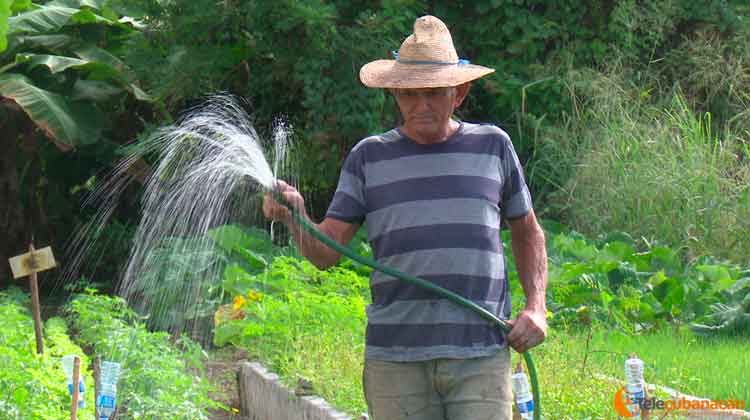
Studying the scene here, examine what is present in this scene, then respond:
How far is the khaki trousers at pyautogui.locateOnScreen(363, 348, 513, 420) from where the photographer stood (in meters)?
3.75

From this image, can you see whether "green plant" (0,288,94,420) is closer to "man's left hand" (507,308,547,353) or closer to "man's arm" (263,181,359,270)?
"man's arm" (263,181,359,270)

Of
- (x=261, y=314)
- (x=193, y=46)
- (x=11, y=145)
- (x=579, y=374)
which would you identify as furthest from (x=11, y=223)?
(x=579, y=374)

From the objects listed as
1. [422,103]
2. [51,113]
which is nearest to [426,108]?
[422,103]

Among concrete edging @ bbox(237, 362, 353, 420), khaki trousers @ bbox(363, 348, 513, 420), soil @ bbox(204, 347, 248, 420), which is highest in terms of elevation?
khaki trousers @ bbox(363, 348, 513, 420)

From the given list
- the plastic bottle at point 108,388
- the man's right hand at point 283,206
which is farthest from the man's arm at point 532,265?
the plastic bottle at point 108,388

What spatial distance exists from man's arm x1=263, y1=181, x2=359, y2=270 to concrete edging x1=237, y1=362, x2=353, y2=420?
214cm

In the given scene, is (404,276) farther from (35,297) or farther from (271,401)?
(271,401)

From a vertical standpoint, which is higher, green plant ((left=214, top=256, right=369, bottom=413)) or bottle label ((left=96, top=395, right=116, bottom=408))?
bottle label ((left=96, top=395, right=116, bottom=408))

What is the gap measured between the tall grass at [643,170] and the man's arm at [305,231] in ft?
21.0

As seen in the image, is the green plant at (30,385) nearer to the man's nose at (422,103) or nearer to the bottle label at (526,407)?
the bottle label at (526,407)

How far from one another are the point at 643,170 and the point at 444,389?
23.2ft

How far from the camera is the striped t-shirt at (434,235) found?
3762 mm

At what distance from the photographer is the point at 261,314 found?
749 cm

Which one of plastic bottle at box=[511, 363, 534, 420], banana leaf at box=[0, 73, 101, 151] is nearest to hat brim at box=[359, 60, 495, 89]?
plastic bottle at box=[511, 363, 534, 420]
